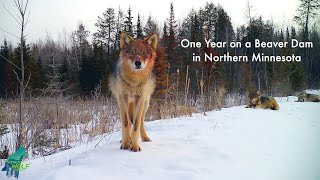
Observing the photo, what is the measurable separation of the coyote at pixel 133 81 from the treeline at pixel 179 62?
2.55ft

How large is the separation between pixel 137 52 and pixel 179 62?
1570 cm

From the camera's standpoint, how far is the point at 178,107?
837 cm

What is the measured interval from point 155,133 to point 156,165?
5.80 ft

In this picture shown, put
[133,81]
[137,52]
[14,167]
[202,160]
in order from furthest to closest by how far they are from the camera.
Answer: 1. [133,81]
2. [137,52]
3. [202,160]
4. [14,167]

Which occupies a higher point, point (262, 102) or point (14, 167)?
point (262, 102)

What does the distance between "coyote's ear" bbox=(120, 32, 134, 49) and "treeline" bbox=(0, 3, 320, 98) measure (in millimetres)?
814

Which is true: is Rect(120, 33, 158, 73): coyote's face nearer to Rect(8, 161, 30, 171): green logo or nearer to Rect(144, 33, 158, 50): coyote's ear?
Rect(144, 33, 158, 50): coyote's ear

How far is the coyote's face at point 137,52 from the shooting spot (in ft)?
10.8

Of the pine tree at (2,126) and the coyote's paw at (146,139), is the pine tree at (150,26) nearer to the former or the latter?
the pine tree at (2,126)

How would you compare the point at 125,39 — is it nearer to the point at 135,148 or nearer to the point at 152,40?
the point at 152,40

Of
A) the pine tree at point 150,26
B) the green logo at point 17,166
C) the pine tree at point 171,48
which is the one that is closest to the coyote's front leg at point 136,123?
the green logo at point 17,166

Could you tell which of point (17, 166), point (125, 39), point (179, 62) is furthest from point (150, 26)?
point (17, 166)

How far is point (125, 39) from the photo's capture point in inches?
135

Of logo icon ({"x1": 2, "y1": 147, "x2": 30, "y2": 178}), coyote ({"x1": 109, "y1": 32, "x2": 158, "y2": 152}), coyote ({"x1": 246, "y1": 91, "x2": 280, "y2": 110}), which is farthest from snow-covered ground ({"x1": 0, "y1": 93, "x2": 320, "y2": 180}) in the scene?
coyote ({"x1": 246, "y1": 91, "x2": 280, "y2": 110})
